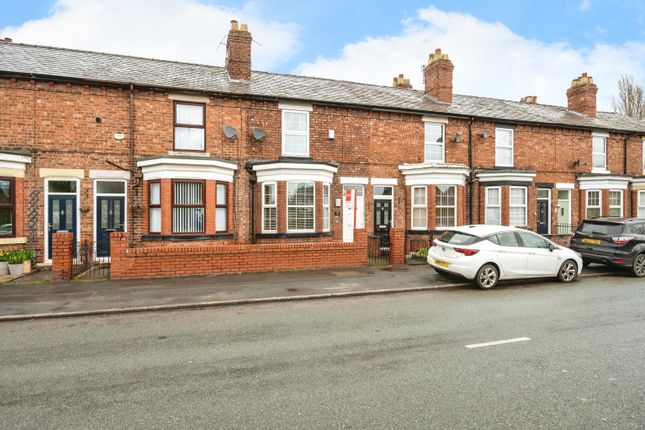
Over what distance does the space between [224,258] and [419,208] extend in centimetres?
888

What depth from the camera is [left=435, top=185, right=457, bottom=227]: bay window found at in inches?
625

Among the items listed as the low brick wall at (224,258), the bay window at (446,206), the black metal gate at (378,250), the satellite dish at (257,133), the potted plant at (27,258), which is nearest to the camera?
the low brick wall at (224,258)

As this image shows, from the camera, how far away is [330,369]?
4402 mm

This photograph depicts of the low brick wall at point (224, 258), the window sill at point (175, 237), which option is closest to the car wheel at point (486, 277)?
the low brick wall at point (224, 258)

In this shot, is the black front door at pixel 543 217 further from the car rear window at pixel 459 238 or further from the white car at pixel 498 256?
the car rear window at pixel 459 238

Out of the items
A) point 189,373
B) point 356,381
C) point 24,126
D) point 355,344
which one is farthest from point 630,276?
point 24,126

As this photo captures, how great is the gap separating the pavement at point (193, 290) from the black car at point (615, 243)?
4.92m

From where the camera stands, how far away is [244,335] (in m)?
5.74

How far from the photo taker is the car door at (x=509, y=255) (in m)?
9.27

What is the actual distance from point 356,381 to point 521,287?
709cm

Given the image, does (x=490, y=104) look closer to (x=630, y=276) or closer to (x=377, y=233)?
(x=377, y=233)

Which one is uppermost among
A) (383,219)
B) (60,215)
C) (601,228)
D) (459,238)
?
(60,215)

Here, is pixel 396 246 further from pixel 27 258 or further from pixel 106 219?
pixel 27 258

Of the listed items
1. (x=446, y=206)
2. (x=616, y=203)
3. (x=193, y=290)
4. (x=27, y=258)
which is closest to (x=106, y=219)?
(x=27, y=258)
